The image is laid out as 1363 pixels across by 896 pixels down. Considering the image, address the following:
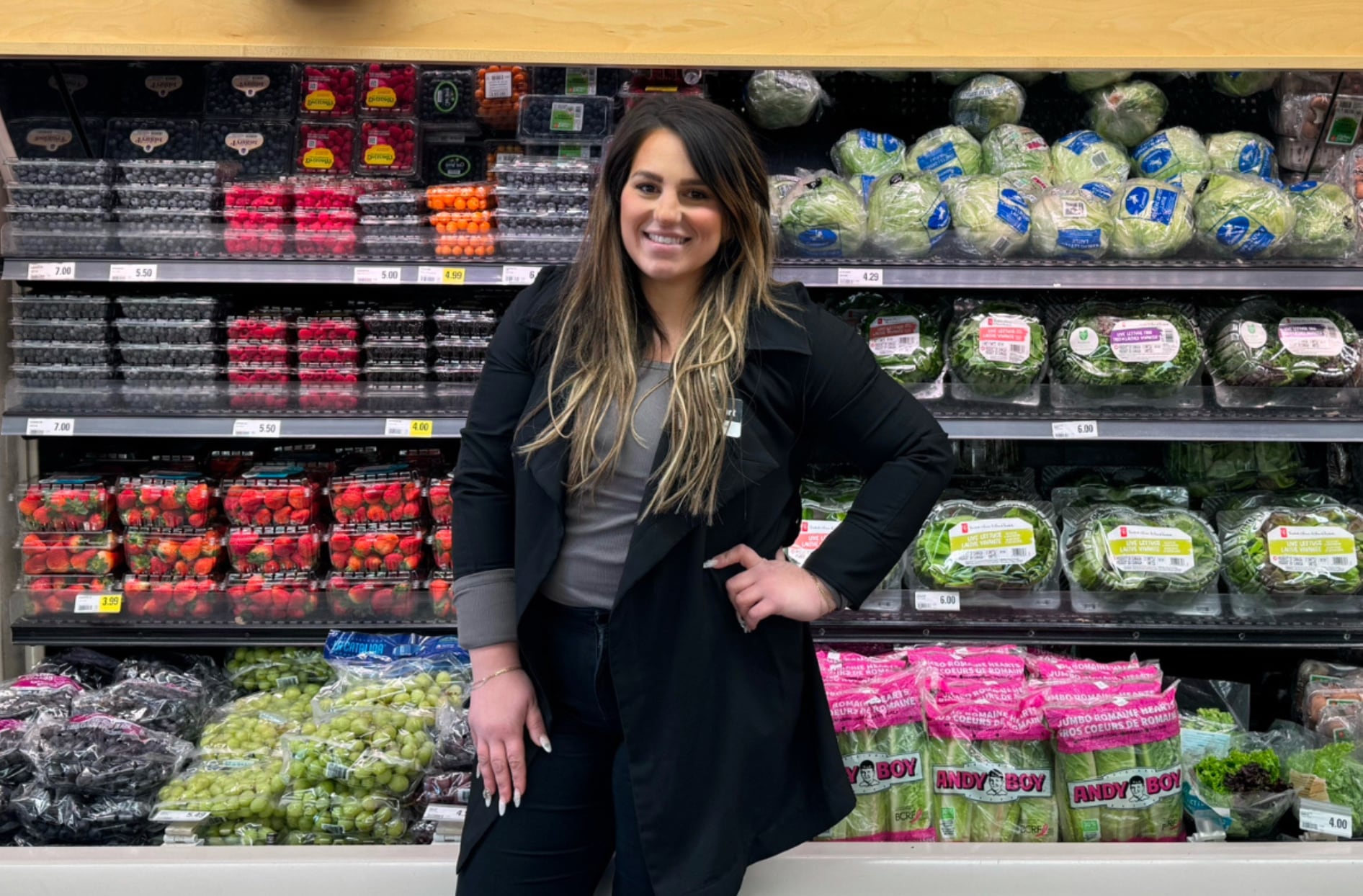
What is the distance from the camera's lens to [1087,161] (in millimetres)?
2971

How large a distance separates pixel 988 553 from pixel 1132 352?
634 millimetres

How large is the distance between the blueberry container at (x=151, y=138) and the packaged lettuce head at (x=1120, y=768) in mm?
2663

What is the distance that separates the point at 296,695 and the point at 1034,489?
Answer: 2.11 metres

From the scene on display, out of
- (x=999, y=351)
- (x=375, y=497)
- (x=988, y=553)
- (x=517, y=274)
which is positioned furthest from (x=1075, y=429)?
(x=375, y=497)

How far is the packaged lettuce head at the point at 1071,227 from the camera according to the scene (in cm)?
272

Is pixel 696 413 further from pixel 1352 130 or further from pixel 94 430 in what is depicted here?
pixel 1352 130

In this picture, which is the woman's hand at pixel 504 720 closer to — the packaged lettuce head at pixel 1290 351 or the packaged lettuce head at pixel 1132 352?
the packaged lettuce head at pixel 1132 352

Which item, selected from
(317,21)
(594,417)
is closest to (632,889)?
(594,417)

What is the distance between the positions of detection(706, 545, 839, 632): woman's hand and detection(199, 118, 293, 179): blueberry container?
213cm

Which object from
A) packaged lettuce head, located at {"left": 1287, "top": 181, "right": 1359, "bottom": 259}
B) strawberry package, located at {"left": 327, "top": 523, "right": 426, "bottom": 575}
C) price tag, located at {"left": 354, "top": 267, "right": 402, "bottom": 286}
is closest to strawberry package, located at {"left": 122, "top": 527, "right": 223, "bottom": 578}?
strawberry package, located at {"left": 327, "top": 523, "right": 426, "bottom": 575}

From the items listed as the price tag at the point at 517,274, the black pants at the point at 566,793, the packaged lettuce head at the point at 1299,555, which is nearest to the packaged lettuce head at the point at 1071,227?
the packaged lettuce head at the point at 1299,555

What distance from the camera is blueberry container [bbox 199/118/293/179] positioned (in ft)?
10.1

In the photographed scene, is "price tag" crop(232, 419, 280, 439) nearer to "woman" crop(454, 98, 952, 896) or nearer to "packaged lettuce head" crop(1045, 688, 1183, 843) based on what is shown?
"woman" crop(454, 98, 952, 896)

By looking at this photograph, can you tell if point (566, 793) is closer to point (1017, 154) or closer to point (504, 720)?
point (504, 720)
